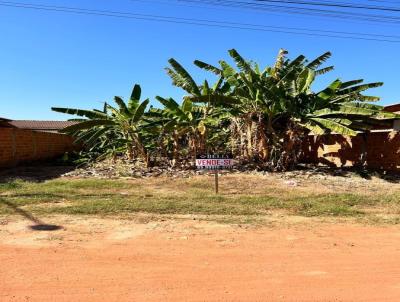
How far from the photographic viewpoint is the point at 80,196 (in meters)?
10.9

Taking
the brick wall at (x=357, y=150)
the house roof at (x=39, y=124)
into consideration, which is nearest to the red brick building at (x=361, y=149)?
the brick wall at (x=357, y=150)

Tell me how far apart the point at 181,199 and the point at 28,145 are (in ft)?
36.8

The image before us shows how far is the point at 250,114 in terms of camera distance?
50.1ft

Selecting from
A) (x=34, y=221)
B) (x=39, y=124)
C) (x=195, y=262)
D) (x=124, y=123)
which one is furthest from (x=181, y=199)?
(x=39, y=124)

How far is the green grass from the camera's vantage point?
9.26 m

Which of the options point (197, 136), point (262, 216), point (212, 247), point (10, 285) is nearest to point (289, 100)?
point (197, 136)

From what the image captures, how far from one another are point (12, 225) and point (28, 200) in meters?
2.39

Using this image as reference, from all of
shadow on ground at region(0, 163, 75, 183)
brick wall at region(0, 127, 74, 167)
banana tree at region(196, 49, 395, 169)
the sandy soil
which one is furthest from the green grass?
brick wall at region(0, 127, 74, 167)

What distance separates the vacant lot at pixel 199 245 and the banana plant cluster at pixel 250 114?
3544mm

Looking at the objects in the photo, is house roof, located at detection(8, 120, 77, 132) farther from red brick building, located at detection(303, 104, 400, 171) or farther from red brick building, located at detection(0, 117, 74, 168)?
red brick building, located at detection(303, 104, 400, 171)

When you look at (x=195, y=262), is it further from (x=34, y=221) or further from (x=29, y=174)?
(x=29, y=174)

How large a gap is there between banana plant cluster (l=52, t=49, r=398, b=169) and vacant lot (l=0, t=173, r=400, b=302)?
3.54m

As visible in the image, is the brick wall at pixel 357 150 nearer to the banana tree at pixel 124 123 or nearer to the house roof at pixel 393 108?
the house roof at pixel 393 108

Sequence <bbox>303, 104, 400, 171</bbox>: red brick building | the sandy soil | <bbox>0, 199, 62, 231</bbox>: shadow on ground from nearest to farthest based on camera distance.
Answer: the sandy soil < <bbox>0, 199, 62, 231</bbox>: shadow on ground < <bbox>303, 104, 400, 171</bbox>: red brick building
